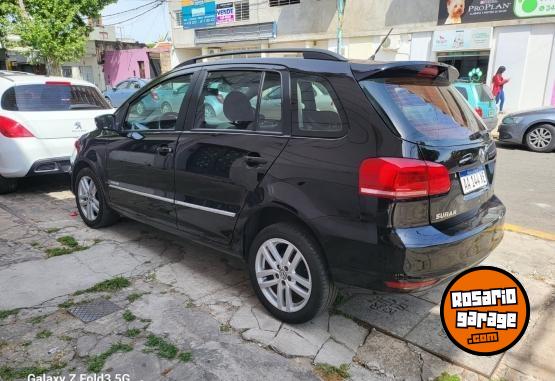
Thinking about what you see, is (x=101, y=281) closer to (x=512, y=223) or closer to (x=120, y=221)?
(x=120, y=221)

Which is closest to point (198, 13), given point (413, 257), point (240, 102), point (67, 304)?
point (240, 102)

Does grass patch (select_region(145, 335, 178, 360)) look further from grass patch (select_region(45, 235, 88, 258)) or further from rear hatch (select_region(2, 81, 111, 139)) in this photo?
rear hatch (select_region(2, 81, 111, 139))

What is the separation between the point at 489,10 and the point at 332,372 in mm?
17009

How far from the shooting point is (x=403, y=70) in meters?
2.76

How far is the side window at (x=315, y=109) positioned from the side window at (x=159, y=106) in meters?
1.17

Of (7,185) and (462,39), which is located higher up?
(462,39)

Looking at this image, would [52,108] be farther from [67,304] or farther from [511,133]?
[511,133]

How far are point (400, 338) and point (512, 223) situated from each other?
2.91 metres

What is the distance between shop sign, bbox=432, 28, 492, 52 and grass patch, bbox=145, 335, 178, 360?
1686 cm

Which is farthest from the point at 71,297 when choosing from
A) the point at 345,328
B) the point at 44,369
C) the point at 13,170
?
the point at 13,170

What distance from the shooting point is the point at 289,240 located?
2.80 metres

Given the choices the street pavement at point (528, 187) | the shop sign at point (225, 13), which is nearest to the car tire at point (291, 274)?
the street pavement at point (528, 187)

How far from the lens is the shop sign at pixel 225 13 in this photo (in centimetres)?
2409

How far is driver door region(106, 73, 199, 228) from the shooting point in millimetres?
3656
